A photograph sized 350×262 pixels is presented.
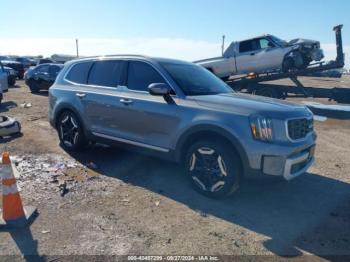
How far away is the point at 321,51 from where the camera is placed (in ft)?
43.9

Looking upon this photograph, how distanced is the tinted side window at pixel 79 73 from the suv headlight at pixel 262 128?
350cm

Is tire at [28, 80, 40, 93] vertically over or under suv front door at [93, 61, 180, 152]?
over

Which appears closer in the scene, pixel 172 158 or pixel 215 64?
pixel 172 158

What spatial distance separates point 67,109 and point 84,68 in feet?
2.83

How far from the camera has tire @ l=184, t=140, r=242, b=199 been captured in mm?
4551

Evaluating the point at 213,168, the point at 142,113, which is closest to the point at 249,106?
the point at 213,168

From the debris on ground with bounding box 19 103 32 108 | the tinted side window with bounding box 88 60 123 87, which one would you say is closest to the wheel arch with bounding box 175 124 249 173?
the tinted side window with bounding box 88 60 123 87

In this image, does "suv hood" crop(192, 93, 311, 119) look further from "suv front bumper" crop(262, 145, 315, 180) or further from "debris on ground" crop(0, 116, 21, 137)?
"debris on ground" crop(0, 116, 21, 137)

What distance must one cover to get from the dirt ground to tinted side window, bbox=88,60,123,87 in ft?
4.76

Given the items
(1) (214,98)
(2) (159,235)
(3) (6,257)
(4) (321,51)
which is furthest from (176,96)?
(4) (321,51)

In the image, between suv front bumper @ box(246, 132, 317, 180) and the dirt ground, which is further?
suv front bumper @ box(246, 132, 317, 180)

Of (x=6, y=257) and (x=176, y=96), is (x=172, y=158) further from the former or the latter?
(x=6, y=257)

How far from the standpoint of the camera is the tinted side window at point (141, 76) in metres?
5.42

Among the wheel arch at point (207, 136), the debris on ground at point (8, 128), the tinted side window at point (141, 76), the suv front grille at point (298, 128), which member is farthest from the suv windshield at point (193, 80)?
the debris on ground at point (8, 128)
